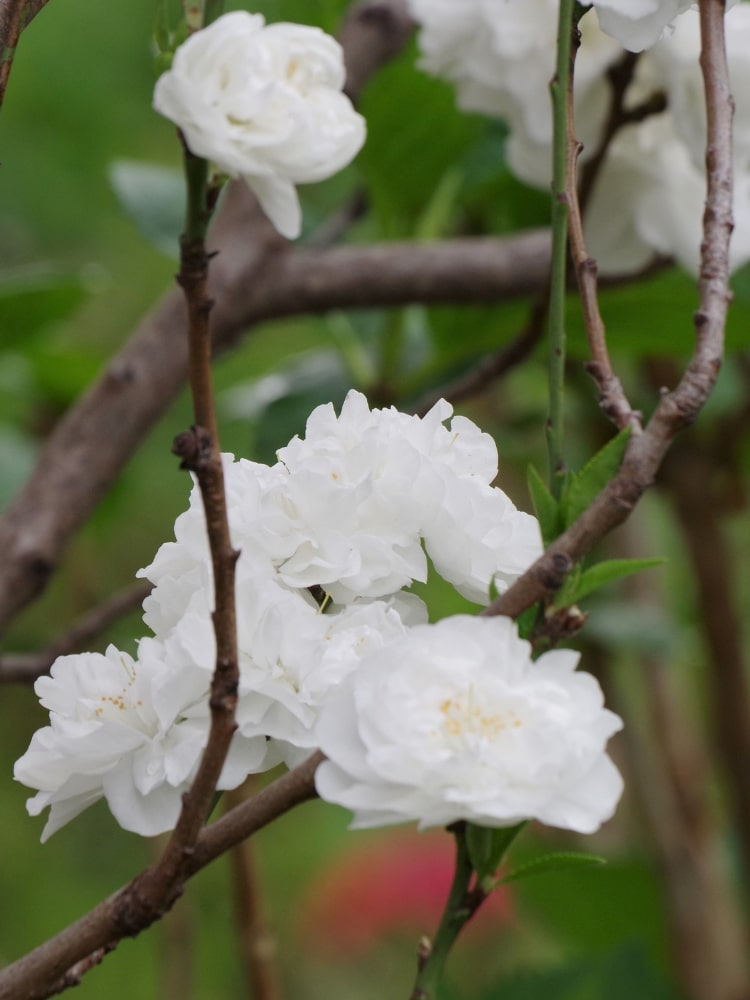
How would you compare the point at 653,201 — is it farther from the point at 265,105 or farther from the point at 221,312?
the point at 265,105

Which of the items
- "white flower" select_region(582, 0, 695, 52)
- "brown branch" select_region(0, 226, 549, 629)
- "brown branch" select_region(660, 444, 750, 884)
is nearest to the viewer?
"white flower" select_region(582, 0, 695, 52)

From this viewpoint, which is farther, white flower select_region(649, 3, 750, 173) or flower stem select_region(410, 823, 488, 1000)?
white flower select_region(649, 3, 750, 173)

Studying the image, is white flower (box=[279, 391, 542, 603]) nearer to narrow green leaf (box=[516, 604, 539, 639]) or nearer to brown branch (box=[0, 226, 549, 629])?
narrow green leaf (box=[516, 604, 539, 639])

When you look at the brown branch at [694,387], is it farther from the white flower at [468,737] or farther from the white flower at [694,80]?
the white flower at [694,80]

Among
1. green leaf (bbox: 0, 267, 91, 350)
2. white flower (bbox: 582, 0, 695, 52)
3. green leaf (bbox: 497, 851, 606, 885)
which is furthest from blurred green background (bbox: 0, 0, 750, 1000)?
green leaf (bbox: 497, 851, 606, 885)

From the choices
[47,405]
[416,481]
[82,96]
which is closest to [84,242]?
[82,96]
